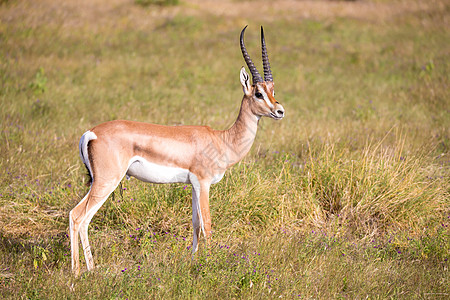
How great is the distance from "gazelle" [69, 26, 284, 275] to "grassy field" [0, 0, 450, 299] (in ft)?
1.65

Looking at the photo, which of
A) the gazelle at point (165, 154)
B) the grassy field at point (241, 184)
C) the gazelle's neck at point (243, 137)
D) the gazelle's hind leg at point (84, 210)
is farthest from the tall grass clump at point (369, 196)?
the gazelle's hind leg at point (84, 210)

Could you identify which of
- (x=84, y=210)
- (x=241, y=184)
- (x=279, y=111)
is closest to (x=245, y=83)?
(x=279, y=111)

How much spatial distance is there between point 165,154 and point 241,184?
179 centimetres

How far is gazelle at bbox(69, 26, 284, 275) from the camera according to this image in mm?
4074

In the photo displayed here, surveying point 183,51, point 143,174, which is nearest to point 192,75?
point 183,51

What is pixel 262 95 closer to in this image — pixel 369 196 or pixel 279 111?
pixel 279 111

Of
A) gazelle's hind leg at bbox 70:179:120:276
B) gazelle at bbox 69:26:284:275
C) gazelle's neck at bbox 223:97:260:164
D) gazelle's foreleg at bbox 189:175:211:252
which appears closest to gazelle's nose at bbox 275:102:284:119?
gazelle at bbox 69:26:284:275

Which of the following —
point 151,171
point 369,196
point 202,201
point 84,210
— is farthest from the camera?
point 369,196

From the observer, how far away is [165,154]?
4.25 meters

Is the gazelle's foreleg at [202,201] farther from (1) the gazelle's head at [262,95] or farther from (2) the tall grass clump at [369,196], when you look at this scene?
(2) the tall grass clump at [369,196]

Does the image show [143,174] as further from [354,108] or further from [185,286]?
[354,108]

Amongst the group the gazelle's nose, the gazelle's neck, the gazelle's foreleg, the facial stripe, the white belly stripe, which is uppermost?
the facial stripe

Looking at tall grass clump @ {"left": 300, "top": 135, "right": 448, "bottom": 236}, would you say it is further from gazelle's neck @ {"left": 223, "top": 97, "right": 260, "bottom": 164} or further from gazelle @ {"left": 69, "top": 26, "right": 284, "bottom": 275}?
gazelle @ {"left": 69, "top": 26, "right": 284, "bottom": 275}

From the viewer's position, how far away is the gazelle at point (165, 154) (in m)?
4.07
